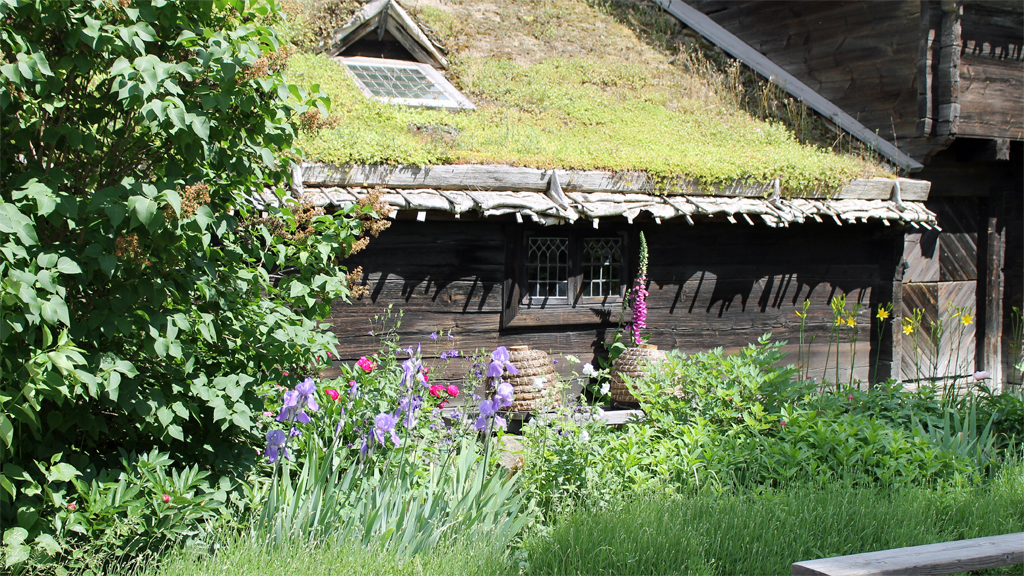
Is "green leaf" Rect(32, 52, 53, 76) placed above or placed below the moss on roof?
below

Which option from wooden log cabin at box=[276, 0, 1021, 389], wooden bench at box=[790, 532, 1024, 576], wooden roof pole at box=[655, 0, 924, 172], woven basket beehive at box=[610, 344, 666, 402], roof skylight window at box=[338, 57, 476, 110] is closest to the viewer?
wooden bench at box=[790, 532, 1024, 576]

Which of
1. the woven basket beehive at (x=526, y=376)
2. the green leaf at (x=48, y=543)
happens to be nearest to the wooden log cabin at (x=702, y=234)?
the woven basket beehive at (x=526, y=376)

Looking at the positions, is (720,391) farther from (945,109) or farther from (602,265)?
(945,109)

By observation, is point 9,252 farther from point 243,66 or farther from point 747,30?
point 747,30

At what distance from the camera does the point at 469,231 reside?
227 inches

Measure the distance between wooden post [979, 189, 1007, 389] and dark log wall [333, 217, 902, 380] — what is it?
2.23 m

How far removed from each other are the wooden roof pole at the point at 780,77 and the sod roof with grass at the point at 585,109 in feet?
0.69

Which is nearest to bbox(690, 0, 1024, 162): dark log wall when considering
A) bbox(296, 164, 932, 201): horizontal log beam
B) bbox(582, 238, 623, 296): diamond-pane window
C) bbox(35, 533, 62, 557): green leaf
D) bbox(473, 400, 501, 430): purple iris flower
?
bbox(296, 164, 932, 201): horizontal log beam

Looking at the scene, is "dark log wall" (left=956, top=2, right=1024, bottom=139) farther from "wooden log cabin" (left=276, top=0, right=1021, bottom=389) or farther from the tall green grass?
the tall green grass

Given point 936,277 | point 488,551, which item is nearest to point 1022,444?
point 488,551

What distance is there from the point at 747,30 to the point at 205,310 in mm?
9465

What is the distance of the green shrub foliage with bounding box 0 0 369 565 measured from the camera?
7.70 feet

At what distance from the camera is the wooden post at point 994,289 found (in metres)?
9.02

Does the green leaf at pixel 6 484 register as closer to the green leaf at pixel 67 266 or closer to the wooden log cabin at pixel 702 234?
the green leaf at pixel 67 266
